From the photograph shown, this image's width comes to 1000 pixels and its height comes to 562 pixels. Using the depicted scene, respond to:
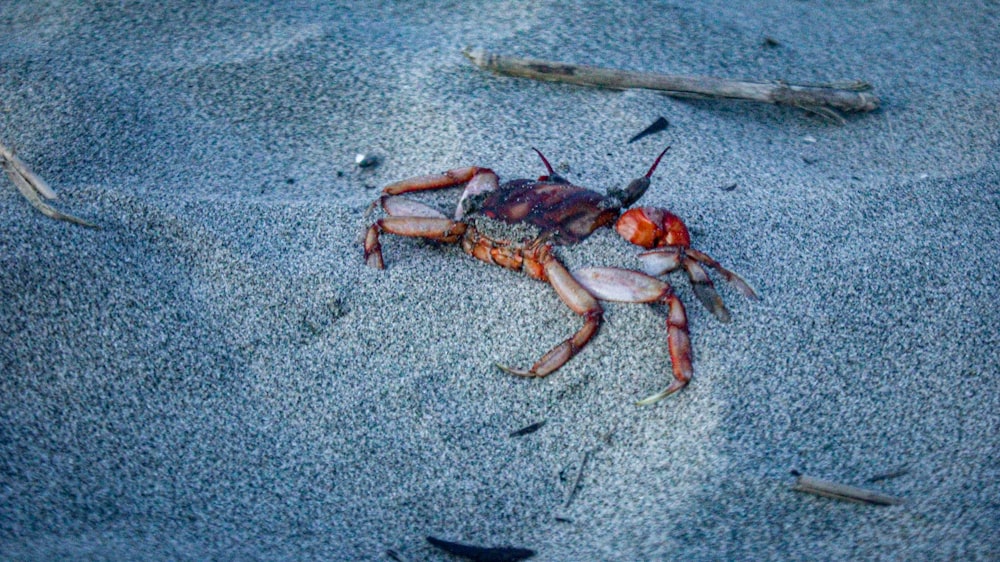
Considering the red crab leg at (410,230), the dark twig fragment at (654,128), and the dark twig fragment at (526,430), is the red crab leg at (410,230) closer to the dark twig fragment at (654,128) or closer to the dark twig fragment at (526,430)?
the dark twig fragment at (526,430)

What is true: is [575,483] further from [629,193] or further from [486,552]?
[629,193]

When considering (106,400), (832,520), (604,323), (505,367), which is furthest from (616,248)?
(106,400)

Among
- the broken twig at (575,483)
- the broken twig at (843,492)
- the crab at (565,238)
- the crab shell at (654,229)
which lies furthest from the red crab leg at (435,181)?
the broken twig at (843,492)

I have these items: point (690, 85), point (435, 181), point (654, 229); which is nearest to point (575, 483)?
point (654, 229)

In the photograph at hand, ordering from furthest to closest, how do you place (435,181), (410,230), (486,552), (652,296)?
(435,181)
(410,230)
(652,296)
(486,552)

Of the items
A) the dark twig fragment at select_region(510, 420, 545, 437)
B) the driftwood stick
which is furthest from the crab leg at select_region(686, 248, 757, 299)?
the driftwood stick

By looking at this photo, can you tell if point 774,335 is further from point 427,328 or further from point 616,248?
point 427,328
